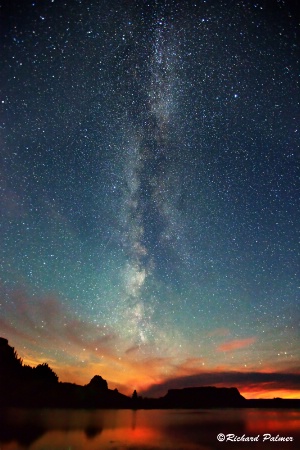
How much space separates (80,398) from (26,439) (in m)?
126

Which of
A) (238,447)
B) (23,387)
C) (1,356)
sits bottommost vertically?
(238,447)

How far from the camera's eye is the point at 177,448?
71.1 feet

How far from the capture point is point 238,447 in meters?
23.7

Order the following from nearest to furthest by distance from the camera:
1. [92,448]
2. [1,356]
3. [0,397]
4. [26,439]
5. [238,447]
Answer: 1. [92,448]
2. [26,439]
3. [238,447]
4. [0,397]
5. [1,356]

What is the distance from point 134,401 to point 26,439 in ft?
621

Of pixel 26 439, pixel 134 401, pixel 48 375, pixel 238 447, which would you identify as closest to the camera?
pixel 26 439

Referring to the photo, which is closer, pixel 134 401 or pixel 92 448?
pixel 92 448

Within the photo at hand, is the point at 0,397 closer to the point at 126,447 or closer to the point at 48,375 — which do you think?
the point at 48,375

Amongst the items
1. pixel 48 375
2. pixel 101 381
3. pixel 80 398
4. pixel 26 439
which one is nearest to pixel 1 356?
pixel 48 375

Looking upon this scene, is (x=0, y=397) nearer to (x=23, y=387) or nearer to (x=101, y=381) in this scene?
(x=23, y=387)

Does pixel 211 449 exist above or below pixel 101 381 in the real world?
below

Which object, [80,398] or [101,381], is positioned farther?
[101,381]

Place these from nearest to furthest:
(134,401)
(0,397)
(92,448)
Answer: (92,448)
(0,397)
(134,401)

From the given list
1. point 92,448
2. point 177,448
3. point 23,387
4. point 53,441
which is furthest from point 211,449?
point 23,387
